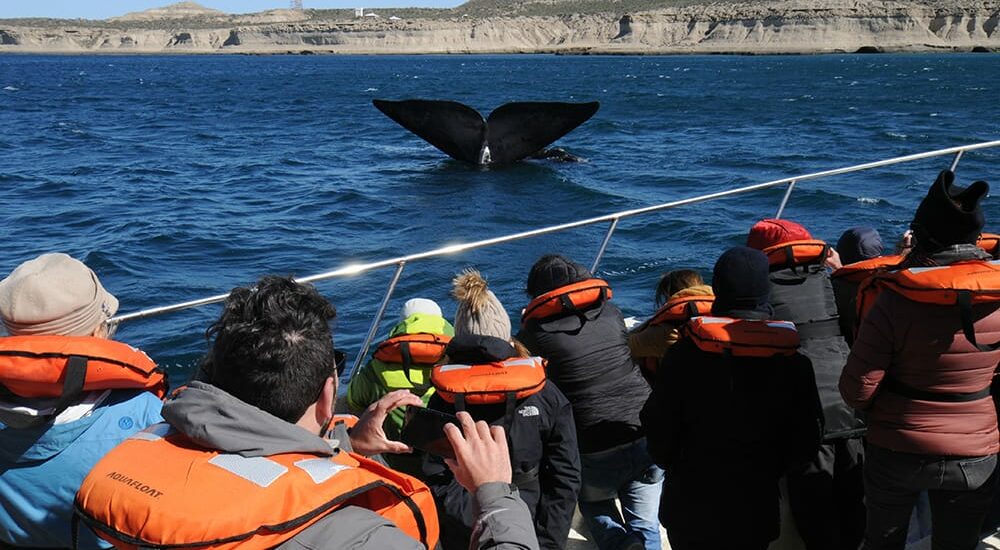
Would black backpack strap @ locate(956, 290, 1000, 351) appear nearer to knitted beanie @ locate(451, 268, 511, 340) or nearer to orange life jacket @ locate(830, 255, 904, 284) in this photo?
orange life jacket @ locate(830, 255, 904, 284)

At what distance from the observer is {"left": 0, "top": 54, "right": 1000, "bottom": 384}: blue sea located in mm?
13914

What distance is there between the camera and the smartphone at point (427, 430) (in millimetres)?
2301

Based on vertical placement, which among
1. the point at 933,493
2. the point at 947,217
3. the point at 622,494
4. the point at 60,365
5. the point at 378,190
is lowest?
the point at 378,190

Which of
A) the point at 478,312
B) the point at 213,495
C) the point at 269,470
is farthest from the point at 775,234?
the point at 213,495

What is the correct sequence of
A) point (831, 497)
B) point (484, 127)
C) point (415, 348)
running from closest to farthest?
point (415, 348)
point (831, 497)
point (484, 127)

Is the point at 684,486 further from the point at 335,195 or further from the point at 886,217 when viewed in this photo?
the point at 335,195

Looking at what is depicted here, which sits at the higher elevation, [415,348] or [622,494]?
[415,348]

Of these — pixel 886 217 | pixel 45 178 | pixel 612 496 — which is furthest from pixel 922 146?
pixel 612 496

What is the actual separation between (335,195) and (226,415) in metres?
20.1

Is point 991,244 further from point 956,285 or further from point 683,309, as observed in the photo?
point 683,309

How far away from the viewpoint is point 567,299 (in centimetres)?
363

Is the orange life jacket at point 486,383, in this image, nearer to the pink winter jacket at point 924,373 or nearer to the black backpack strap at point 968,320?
the pink winter jacket at point 924,373

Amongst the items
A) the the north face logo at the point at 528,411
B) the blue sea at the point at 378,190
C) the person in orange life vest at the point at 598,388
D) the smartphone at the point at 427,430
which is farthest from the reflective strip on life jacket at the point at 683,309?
the blue sea at the point at 378,190

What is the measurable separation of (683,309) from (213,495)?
2439 millimetres
